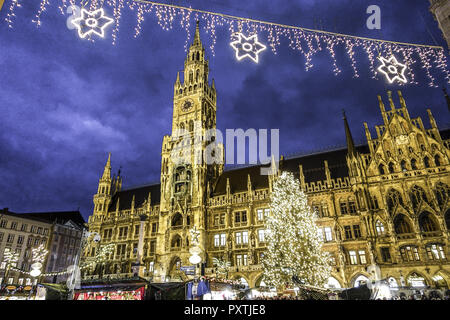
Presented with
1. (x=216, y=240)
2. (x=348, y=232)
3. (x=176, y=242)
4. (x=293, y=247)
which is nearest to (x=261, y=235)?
(x=216, y=240)

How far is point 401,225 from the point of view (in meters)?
29.7

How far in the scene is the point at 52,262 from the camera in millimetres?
58250

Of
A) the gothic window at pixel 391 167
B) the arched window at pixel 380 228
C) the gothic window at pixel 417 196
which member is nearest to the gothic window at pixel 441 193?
the gothic window at pixel 417 196

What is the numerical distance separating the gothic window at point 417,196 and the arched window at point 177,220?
3122 centimetres

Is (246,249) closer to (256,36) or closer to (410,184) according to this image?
(410,184)

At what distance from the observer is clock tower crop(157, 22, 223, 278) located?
1560 inches

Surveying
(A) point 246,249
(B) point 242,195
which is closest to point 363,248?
(A) point 246,249

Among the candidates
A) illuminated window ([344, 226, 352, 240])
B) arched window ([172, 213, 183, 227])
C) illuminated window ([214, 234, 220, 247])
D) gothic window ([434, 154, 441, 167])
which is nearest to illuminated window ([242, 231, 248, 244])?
illuminated window ([214, 234, 220, 247])

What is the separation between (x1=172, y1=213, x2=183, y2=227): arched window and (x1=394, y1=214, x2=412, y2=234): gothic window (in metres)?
29.1

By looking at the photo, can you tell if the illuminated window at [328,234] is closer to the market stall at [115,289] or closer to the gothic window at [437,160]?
the gothic window at [437,160]

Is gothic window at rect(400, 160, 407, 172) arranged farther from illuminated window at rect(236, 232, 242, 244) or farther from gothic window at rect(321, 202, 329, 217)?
illuminated window at rect(236, 232, 242, 244)

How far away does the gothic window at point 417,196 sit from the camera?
96.3 feet

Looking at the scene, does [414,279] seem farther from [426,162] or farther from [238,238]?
[238,238]

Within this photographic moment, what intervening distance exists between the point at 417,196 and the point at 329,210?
968cm
